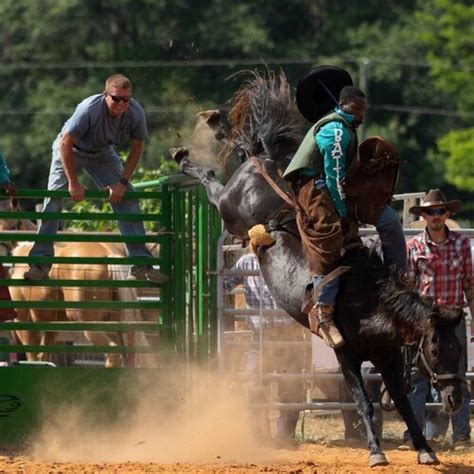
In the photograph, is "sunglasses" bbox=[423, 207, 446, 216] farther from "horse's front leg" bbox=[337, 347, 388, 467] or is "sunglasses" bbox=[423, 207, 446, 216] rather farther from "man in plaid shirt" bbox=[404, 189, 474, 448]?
"horse's front leg" bbox=[337, 347, 388, 467]

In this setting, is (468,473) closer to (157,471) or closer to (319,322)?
(319,322)

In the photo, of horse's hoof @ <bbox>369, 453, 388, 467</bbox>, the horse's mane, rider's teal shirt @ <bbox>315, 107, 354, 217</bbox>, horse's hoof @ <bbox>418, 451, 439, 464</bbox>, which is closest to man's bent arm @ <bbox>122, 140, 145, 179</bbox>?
rider's teal shirt @ <bbox>315, 107, 354, 217</bbox>

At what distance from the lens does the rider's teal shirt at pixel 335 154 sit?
952 cm

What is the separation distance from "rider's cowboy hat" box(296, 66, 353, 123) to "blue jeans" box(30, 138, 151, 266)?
Result: 1.61 metres

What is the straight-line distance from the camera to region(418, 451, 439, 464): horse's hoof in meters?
9.36

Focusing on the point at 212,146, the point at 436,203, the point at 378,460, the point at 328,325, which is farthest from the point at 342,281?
the point at 212,146

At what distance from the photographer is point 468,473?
911 cm

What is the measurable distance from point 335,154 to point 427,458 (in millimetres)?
2198

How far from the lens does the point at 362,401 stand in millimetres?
9461

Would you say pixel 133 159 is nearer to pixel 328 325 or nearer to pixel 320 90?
pixel 320 90

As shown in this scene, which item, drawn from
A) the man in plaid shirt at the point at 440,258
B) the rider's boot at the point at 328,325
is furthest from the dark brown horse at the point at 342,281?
the man in plaid shirt at the point at 440,258

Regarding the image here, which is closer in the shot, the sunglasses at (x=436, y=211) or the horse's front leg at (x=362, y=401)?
the horse's front leg at (x=362, y=401)

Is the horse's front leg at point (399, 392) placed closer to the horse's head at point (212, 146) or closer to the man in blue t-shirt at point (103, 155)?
the man in blue t-shirt at point (103, 155)

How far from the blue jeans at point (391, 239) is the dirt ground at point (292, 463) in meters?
1.45
